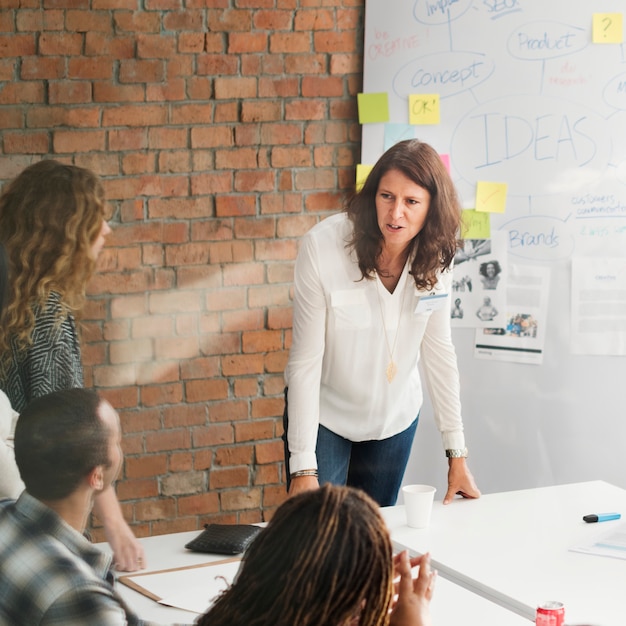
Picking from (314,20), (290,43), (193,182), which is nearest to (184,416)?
(193,182)

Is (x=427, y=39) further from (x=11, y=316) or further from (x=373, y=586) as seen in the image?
(x=373, y=586)

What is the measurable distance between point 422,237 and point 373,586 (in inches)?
58.1

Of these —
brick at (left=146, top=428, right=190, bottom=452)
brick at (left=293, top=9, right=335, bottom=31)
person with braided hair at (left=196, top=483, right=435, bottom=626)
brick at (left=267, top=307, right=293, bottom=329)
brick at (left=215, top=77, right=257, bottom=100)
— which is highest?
brick at (left=293, top=9, right=335, bottom=31)

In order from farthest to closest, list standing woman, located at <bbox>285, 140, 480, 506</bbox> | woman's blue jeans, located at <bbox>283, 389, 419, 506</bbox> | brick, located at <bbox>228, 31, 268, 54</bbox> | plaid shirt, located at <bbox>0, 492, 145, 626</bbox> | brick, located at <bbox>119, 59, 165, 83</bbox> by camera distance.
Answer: brick, located at <bbox>228, 31, 268, 54</bbox>, brick, located at <bbox>119, 59, 165, 83</bbox>, woman's blue jeans, located at <bbox>283, 389, 419, 506</bbox>, standing woman, located at <bbox>285, 140, 480, 506</bbox>, plaid shirt, located at <bbox>0, 492, 145, 626</bbox>

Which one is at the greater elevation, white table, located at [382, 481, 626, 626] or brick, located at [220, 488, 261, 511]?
white table, located at [382, 481, 626, 626]

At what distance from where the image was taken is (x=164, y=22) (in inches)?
121

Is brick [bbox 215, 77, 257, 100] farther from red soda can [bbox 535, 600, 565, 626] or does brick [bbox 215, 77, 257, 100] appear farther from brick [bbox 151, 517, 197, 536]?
red soda can [bbox 535, 600, 565, 626]

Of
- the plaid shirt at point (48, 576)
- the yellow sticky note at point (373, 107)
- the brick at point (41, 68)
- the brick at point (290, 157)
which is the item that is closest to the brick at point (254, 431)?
the brick at point (290, 157)

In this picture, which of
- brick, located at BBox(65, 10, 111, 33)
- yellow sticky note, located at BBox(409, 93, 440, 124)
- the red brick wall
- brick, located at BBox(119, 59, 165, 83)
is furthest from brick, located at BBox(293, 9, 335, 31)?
brick, located at BBox(65, 10, 111, 33)

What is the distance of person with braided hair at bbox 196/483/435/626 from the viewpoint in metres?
1.01

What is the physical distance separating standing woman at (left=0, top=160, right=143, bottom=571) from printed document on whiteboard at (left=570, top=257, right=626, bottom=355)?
1.65 m

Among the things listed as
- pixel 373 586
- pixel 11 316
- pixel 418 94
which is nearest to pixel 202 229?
pixel 418 94

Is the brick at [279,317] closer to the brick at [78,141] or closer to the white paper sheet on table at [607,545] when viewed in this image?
the brick at [78,141]

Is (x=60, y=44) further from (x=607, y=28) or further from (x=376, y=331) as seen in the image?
(x=607, y=28)
